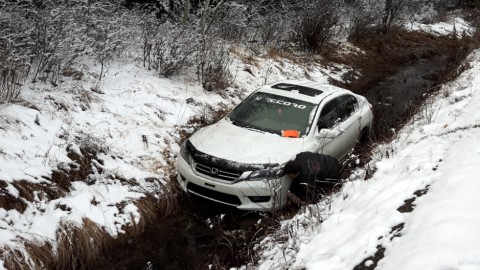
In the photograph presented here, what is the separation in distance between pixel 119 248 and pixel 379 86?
10099mm

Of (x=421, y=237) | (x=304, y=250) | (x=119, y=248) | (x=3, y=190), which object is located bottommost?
(x=119, y=248)

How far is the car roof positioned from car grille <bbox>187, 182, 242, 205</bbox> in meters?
2.09

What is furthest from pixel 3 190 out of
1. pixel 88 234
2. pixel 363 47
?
pixel 363 47

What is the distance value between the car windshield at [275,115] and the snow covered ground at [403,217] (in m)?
1.12

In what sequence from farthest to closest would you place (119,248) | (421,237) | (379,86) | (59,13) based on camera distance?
(379,86) → (59,13) → (119,248) → (421,237)

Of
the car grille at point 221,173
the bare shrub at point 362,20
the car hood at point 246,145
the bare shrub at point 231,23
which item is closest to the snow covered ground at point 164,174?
the car hood at point 246,145

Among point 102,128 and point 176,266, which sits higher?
point 102,128

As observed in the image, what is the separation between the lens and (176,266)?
5086 millimetres

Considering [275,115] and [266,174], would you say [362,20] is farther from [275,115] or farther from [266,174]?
[266,174]

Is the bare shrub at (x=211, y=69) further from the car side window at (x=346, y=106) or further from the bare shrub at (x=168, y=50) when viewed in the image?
the car side window at (x=346, y=106)

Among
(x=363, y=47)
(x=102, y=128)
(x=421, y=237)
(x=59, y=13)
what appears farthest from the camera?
(x=363, y=47)

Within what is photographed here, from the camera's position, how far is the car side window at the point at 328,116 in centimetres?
645

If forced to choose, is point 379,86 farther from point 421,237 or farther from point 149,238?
point 421,237

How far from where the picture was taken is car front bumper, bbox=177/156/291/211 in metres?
5.40
